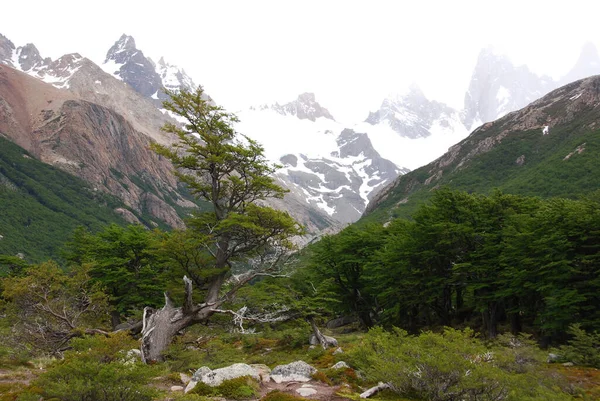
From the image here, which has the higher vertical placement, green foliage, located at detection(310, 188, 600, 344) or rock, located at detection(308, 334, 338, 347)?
green foliage, located at detection(310, 188, 600, 344)

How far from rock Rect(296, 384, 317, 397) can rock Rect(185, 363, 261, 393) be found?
159cm

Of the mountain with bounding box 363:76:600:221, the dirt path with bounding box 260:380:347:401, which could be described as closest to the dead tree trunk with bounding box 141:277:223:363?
the dirt path with bounding box 260:380:347:401

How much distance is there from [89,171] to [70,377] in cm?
21797

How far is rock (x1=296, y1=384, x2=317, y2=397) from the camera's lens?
36.4 ft

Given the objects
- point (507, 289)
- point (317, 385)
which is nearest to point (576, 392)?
point (317, 385)

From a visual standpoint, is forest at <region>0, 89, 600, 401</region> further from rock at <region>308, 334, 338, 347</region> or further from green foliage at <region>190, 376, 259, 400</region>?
rock at <region>308, 334, 338, 347</region>

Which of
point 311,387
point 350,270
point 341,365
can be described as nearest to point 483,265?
point 350,270

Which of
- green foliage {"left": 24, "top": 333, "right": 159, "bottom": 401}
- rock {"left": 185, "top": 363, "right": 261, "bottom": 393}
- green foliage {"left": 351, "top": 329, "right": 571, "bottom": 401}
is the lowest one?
rock {"left": 185, "top": 363, "right": 261, "bottom": 393}

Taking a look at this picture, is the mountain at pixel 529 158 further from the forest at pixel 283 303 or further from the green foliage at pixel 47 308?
the green foliage at pixel 47 308

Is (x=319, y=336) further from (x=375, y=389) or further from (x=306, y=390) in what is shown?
(x=375, y=389)

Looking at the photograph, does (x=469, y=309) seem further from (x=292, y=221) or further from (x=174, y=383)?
(x=174, y=383)

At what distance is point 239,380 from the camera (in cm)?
1150

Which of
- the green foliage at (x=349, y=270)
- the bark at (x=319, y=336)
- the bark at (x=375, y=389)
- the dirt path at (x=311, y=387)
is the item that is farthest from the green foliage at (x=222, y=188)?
the green foliage at (x=349, y=270)

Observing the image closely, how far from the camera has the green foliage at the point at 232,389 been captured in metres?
10.8
